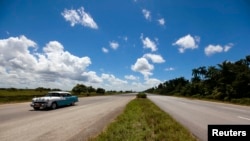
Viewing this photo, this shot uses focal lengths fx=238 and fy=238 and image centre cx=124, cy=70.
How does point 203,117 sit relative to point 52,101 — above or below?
below

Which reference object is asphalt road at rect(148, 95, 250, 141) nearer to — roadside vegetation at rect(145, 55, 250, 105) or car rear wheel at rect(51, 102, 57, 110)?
car rear wheel at rect(51, 102, 57, 110)

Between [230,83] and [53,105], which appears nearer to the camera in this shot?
[53,105]

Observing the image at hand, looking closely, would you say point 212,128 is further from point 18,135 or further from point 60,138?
point 18,135

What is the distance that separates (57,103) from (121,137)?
597 inches

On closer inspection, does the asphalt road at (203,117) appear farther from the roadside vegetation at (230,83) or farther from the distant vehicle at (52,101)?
the roadside vegetation at (230,83)

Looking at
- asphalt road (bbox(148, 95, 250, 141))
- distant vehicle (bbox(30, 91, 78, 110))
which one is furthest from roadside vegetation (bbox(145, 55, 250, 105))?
distant vehicle (bbox(30, 91, 78, 110))

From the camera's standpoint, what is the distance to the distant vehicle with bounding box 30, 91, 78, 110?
2059 centimetres

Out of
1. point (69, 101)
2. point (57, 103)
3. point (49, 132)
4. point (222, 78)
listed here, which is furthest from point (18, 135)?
point (222, 78)

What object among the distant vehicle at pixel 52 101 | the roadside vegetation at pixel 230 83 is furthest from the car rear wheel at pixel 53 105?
the roadside vegetation at pixel 230 83

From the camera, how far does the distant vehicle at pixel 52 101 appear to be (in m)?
20.6

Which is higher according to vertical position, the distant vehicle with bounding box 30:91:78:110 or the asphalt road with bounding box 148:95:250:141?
the distant vehicle with bounding box 30:91:78:110

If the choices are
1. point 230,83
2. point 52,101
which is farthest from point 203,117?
point 230,83

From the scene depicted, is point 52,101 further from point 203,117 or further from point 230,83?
point 230,83

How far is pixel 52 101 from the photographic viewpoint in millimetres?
21406
